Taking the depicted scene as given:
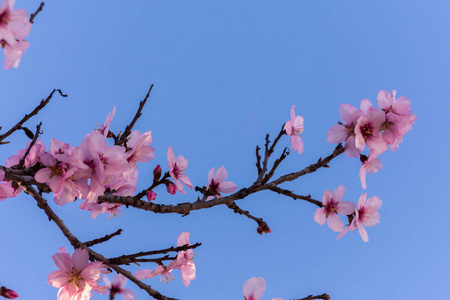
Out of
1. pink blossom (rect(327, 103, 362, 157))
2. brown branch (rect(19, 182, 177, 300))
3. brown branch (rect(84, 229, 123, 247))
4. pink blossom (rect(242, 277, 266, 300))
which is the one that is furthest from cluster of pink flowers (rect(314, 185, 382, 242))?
brown branch (rect(84, 229, 123, 247))

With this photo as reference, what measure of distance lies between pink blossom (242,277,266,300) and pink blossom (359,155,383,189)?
122cm

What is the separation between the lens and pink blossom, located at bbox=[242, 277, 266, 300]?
135 inches

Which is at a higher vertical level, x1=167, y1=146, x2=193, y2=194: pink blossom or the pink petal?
x1=167, y1=146, x2=193, y2=194: pink blossom

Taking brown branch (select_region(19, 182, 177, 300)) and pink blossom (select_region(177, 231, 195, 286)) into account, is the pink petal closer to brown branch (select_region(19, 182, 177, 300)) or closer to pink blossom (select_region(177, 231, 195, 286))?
pink blossom (select_region(177, 231, 195, 286))

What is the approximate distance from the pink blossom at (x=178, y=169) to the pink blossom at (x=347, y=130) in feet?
4.17

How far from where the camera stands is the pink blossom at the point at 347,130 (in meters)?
3.11

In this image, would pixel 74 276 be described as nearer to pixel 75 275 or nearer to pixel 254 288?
pixel 75 275

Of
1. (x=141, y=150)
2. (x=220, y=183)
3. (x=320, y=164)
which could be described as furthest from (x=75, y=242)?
(x=320, y=164)

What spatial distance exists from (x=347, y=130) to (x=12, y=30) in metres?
2.49

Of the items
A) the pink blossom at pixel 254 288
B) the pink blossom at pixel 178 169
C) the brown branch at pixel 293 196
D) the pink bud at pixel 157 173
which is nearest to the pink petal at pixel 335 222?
the brown branch at pixel 293 196

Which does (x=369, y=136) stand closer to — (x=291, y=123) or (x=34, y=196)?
(x=291, y=123)

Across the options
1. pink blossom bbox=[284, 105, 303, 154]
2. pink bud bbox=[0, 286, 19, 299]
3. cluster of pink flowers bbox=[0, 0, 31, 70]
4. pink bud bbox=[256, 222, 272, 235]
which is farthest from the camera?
pink blossom bbox=[284, 105, 303, 154]

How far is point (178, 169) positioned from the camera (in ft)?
11.8

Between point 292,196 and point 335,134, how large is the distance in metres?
0.61
